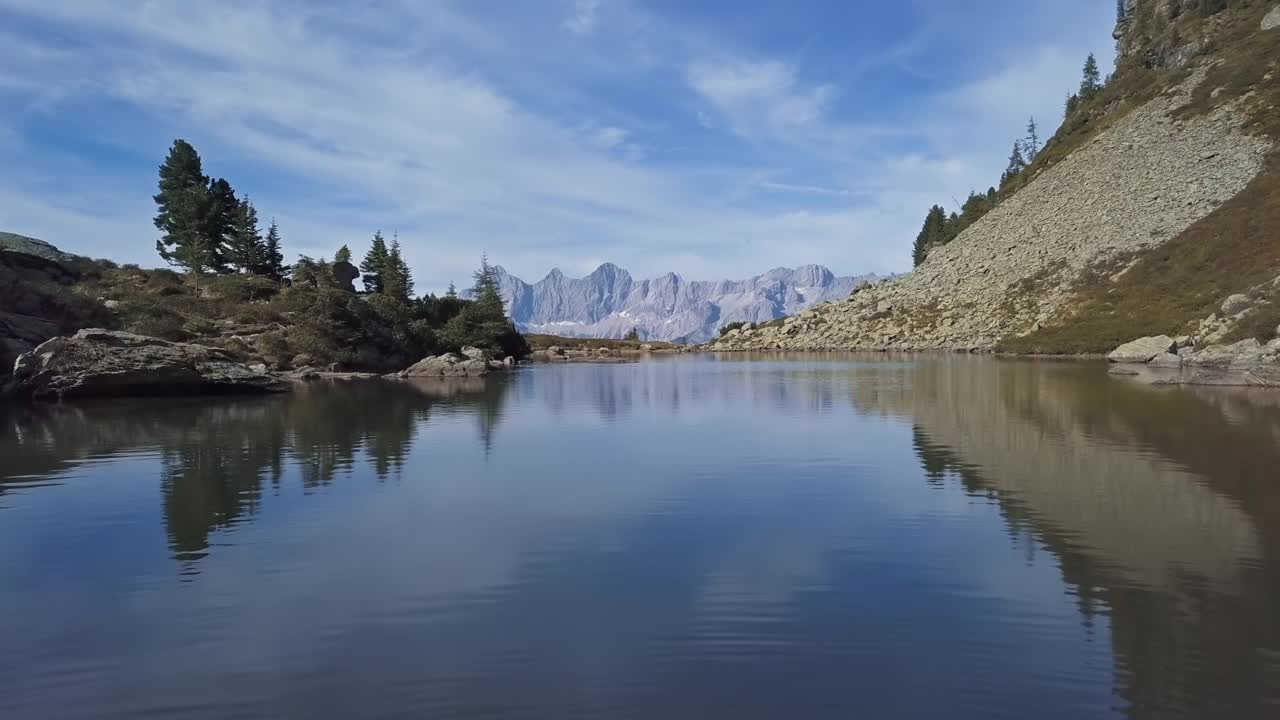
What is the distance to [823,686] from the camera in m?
8.70

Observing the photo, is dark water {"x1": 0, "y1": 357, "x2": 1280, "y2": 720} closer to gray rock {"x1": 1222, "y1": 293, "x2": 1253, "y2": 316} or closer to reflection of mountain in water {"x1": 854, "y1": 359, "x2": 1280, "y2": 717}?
reflection of mountain in water {"x1": 854, "y1": 359, "x2": 1280, "y2": 717}

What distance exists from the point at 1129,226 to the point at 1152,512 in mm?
115991

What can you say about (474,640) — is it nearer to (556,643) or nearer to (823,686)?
(556,643)

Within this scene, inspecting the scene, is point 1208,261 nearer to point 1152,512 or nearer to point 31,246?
point 1152,512

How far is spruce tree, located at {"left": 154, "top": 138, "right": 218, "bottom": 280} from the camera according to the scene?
9994cm

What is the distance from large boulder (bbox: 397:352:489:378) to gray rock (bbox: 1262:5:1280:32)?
14582cm

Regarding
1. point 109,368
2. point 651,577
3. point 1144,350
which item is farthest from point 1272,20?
point 109,368

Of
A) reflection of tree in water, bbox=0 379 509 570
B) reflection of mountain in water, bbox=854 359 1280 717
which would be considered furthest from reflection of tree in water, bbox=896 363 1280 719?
reflection of tree in water, bbox=0 379 509 570

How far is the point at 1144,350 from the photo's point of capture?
6594cm

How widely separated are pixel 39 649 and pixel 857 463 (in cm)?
2004

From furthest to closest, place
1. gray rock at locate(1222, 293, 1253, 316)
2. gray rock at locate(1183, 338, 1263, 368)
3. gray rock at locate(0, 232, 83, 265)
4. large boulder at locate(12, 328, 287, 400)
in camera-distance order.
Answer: gray rock at locate(0, 232, 83, 265) < gray rock at locate(1222, 293, 1253, 316) < gray rock at locate(1183, 338, 1263, 368) < large boulder at locate(12, 328, 287, 400)

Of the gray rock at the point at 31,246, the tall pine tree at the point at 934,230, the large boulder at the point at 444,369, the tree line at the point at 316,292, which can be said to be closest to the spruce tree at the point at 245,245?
the tree line at the point at 316,292

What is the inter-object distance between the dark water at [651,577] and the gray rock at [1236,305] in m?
38.6

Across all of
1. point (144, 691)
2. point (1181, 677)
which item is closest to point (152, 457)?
point (144, 691)
